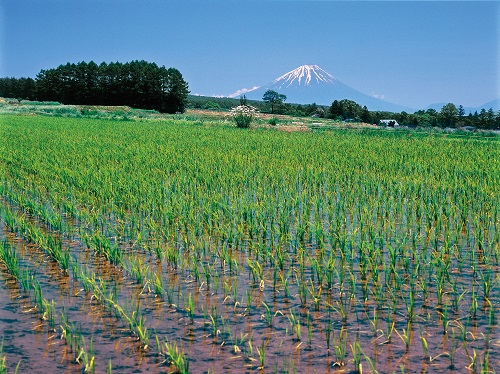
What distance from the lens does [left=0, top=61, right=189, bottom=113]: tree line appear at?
198 feet

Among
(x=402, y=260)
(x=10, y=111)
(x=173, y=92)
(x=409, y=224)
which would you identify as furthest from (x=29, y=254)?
(x=173, y=92)

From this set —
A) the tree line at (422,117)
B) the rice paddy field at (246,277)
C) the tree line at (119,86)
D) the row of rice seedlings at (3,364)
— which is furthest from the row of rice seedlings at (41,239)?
the tree line at (119,86)

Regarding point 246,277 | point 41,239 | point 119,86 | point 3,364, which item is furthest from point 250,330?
point 119,86

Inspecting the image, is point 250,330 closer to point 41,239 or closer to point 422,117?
point 41,239

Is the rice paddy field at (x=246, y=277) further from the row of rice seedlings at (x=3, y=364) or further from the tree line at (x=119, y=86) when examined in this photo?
the tree line at (x=119, y=86)

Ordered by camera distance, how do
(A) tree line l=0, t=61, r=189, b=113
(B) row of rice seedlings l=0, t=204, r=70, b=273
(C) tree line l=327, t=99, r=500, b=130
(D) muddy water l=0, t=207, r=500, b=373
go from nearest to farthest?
(D) muddy water l=0, t=207, r=500, b=373, (B) row of rice seedlings l=0, t=204, r=70, b=273, (C) tree line l=327, t=99, r=500, b=130, (A) tree line l=0, t=61, r=189, b=113

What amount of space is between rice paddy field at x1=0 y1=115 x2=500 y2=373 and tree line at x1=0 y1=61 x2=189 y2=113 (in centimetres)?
→ 5303

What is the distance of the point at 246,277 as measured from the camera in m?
4.12

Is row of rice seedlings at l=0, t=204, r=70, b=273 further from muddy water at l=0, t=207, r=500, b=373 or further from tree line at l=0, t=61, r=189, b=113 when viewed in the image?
tree line at l=0, t=61, r=189, b=113

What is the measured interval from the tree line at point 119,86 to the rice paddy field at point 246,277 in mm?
53032

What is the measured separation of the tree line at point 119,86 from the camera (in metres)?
60.4

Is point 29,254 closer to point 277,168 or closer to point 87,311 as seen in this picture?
point 87,311

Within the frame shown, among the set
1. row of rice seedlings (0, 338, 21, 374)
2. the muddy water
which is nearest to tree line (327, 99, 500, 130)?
the muddy water

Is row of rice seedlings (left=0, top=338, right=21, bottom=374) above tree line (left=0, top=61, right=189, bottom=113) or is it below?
below
